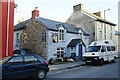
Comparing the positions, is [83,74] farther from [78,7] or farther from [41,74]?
[78,7]

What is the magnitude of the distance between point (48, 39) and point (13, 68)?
1001 cm

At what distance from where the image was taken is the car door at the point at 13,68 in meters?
6.89

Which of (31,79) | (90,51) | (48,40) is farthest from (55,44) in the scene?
(31,79)

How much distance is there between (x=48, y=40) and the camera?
55.6 feet

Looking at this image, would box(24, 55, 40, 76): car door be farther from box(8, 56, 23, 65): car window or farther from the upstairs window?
the upstairs window

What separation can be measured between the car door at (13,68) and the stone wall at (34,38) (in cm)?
954

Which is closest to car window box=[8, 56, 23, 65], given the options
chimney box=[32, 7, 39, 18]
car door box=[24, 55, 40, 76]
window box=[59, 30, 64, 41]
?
car door box=[24, 55, 40, 76]

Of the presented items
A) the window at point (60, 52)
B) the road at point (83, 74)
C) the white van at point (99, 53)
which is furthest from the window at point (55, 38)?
the road at point (83, 74)

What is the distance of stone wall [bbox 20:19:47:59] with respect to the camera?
17328 mm

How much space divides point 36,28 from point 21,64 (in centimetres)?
1114

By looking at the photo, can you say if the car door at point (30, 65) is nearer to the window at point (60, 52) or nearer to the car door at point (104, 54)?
the car door at point (104, 54)

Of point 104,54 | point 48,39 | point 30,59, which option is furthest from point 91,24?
point 30,59

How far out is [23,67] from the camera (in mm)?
7438

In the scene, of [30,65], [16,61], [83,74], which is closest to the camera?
[16,61]
